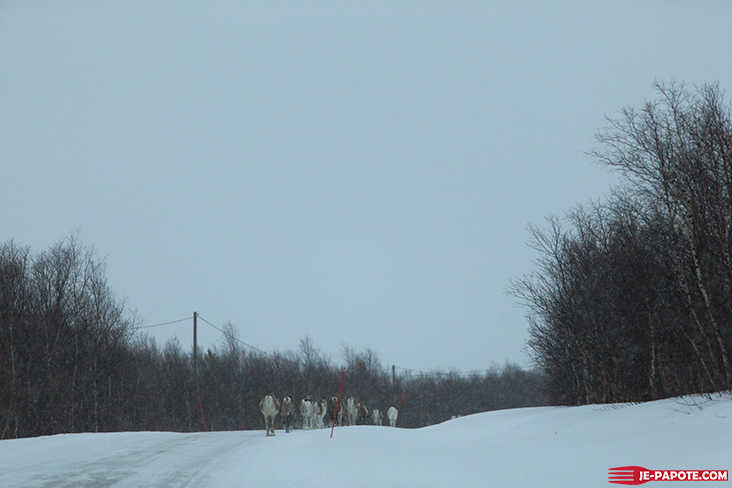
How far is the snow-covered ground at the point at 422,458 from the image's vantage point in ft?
26.3

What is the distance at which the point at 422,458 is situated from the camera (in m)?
11.4

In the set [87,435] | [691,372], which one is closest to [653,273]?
[691,372]

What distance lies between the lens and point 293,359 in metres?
84.1

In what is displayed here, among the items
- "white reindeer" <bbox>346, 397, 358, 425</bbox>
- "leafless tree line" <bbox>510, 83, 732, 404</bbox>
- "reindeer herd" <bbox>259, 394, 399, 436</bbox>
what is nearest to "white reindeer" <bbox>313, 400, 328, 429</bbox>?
"reindeer herd" <bbox>259, 394, 399, 436</bbox>

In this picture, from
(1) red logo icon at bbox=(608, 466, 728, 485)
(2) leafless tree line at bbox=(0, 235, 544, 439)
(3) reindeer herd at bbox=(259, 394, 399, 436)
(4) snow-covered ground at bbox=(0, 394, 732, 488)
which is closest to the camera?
(1) red logo icon at bbox=(608, 466, 728, 485)

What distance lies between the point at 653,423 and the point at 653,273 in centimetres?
785

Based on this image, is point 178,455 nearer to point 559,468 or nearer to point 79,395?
point 559,468

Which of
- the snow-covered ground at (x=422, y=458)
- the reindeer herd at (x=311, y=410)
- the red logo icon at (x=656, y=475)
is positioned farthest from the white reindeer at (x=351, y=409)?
the red logo icon at (x=656, y=475)

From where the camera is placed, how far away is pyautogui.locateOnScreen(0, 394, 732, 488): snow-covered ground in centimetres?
802

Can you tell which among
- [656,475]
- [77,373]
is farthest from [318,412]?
[656,475]

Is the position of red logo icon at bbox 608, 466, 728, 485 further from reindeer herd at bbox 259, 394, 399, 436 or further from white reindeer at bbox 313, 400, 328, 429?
white reindeer at bbox 313, 400, 328, 429

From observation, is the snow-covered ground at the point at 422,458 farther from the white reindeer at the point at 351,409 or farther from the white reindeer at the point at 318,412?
the white reindeer at the point at 351,409

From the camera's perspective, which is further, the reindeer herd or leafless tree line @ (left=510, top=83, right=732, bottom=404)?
the reindeer herd

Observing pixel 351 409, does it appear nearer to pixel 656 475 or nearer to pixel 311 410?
pixel 311 410
